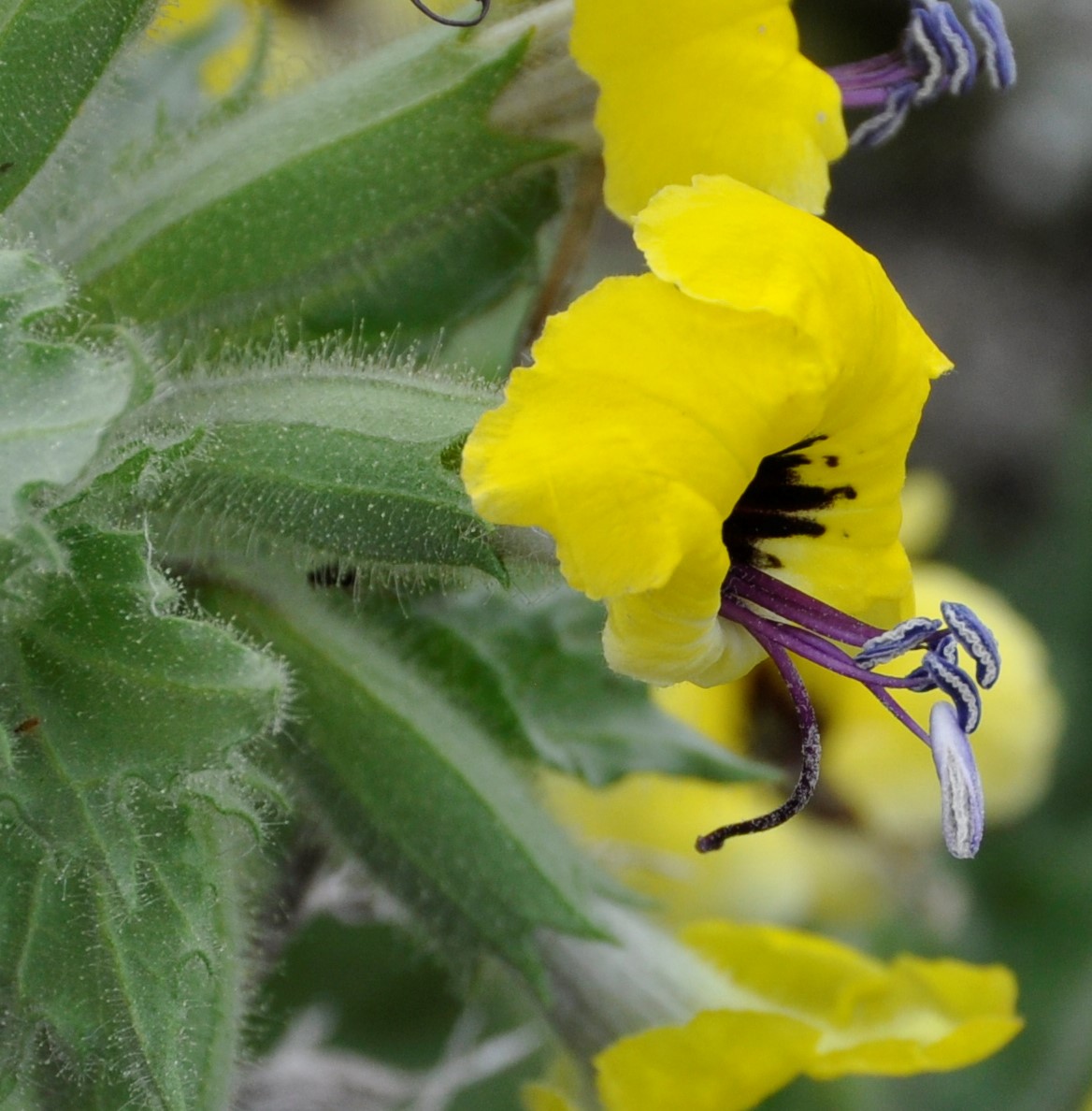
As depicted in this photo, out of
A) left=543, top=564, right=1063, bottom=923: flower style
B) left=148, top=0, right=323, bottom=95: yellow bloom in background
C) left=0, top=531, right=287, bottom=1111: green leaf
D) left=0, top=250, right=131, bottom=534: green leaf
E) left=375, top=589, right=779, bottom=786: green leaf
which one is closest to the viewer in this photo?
left=0, top=250, right=131, bottom=534: green leaf

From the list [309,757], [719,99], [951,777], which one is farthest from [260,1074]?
[719,99]

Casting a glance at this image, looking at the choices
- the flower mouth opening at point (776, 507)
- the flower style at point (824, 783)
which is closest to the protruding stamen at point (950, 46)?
the flower mouth opening at point (776, 507)

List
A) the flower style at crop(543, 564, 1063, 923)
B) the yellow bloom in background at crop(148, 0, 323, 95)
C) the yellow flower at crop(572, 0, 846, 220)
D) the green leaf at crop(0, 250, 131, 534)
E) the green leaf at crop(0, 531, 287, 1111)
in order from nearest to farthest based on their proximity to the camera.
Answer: the green leaf at crop(0, 250, 131, 534)
the green leaf at crop(0, 531, 287, 1111)
the yellow flower at crop(572, 0, 846, 220)
the yellow bloom in background at crop(148, 0, 323, 95)
the flower style at crop(543, 564, 1063, 923)

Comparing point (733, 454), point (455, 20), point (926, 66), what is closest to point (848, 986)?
point (733, 454)

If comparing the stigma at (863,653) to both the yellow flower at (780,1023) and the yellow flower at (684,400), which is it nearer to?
the yellow flower at (684,400)

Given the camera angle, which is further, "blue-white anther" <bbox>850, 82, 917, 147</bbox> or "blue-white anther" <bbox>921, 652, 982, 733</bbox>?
"blue-white anther" <bbox>850, 82, 917, 147</bbox>

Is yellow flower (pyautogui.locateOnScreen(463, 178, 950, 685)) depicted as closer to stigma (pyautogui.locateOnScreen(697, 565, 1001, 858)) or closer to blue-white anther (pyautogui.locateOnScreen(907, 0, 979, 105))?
stigma (pyautogui.locateOnScreen(697, 565, 1001, 858))

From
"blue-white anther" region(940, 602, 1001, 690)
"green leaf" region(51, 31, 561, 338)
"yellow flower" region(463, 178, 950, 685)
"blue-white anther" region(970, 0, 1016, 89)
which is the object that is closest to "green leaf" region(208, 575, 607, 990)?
"green leaf" region(51, 31, 561, 338)

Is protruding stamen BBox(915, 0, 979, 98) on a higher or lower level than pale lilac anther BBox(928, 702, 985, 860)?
higher
